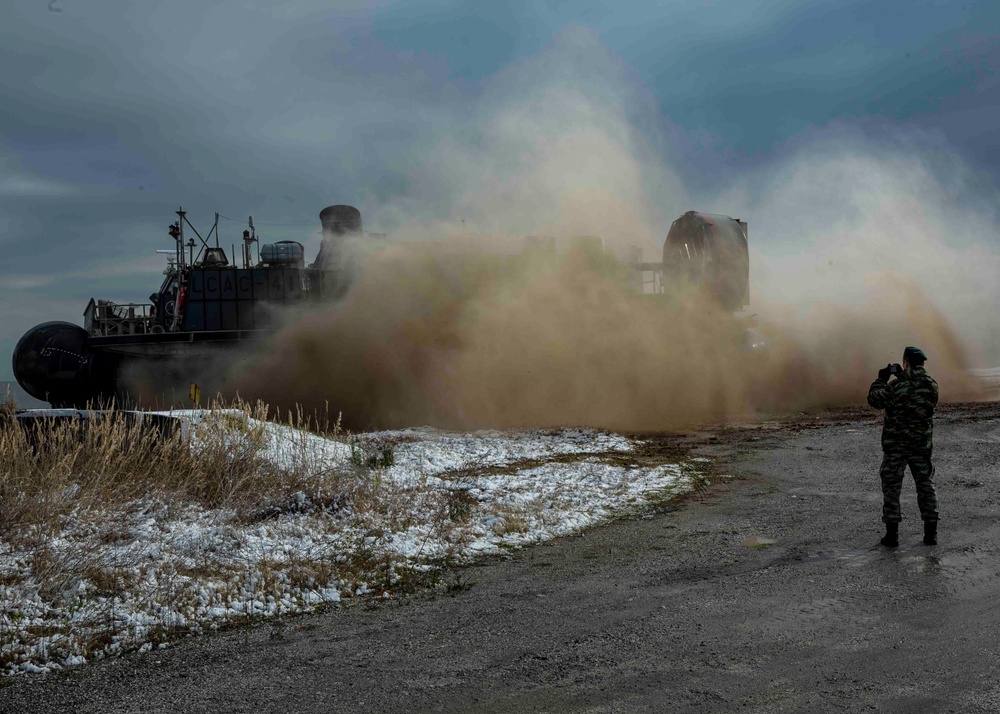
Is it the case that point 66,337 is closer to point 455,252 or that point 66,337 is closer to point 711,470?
point 455,252

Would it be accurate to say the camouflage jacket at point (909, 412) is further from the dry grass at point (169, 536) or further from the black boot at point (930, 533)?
the dry grass at point (169, 536)

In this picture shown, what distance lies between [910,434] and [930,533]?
68 centimetres

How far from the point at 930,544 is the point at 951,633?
1880 millimetres

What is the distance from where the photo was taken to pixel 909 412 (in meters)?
5.69

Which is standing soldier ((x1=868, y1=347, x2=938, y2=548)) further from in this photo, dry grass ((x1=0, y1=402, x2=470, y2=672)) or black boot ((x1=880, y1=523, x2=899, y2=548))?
dry grass ((x1=0, y1=402, x2=470, y2=672))

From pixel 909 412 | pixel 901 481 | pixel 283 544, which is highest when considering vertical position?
pixel 909 412

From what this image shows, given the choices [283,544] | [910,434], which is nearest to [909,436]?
[910,434]

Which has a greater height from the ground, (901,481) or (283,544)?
(901,481)

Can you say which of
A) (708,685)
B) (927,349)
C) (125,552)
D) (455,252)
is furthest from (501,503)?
(927,349)

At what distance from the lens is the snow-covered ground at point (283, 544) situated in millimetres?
4270

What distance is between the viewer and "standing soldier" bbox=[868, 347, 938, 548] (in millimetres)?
5480

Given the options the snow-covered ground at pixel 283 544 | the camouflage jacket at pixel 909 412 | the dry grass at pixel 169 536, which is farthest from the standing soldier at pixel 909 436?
the dry grass at pixel 169 536

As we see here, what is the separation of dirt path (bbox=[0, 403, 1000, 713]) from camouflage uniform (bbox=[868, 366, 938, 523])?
39 centimetres

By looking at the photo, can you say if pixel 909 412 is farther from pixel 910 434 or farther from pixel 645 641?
pixel 645 641
